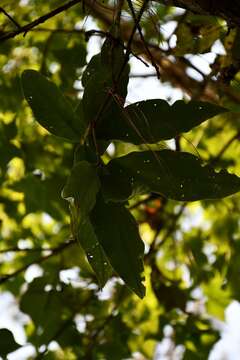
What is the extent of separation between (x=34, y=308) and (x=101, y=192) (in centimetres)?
77

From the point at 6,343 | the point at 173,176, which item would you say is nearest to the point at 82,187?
the point at 173,176

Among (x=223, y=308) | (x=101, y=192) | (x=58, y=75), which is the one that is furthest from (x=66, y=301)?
(x=101, y=192)

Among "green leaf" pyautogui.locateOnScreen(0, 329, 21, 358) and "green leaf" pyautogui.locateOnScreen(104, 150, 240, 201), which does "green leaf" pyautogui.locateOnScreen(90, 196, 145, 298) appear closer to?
"green leaf" pyautogui.locateOnScreen(104, 150, 240, 201)

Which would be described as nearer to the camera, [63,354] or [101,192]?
[101,192]

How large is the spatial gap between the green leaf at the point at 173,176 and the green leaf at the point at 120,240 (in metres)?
0.04

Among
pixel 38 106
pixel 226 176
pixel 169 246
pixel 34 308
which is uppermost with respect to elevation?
pixel 169 246

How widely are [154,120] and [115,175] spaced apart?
85 millimetres

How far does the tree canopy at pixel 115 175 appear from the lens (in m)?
0.76

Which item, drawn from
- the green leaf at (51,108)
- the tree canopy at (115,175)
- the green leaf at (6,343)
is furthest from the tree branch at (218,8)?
the green leaf at (6,343)

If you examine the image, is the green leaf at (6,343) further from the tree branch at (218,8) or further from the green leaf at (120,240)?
the tree branch at (218,8)

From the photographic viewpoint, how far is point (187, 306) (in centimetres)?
167

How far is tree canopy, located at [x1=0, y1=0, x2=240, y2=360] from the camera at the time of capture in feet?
2.50

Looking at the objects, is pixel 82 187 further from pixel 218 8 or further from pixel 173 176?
pixel 218 8

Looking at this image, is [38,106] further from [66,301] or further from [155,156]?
[66,301]
